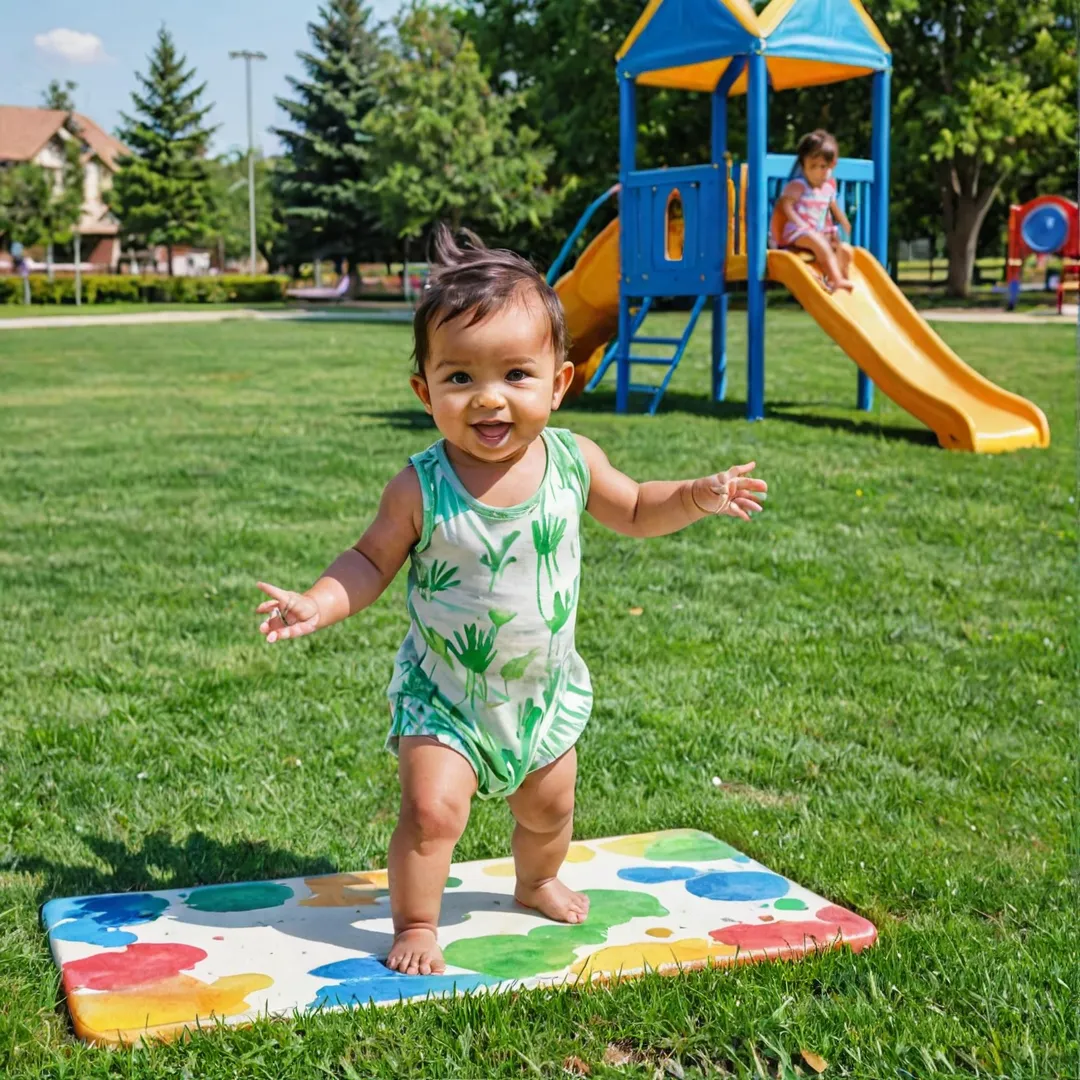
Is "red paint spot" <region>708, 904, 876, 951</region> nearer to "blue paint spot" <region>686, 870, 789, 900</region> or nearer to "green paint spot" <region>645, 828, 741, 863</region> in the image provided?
"blue paint spot" <region>686, 870, 789, 900</region>

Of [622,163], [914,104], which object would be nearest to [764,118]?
[622,163]

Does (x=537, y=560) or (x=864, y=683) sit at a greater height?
(x=537, y=560)

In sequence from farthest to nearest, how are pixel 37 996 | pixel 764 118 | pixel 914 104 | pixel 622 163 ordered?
pixel 914 104
pixel 622 163
pixel 764 118
pixel 37 996

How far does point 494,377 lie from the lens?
9.12 feet

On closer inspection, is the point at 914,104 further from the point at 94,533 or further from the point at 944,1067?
the point at 944,1067

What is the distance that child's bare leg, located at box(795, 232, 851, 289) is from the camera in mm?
11586

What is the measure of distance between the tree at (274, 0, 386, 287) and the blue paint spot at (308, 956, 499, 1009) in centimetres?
4674

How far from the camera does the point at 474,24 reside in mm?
35125

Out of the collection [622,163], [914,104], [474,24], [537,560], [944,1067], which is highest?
[474,24]

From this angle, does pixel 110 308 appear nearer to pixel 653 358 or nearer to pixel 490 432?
pixel 653 358

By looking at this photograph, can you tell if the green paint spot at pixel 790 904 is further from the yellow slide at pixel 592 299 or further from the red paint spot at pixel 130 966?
the yellow slide at pixel 592 299

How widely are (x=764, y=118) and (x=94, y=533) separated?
7362 mm

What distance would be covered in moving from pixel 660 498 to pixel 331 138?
1916 inches

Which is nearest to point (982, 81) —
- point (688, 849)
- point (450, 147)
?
point (450, 147)
